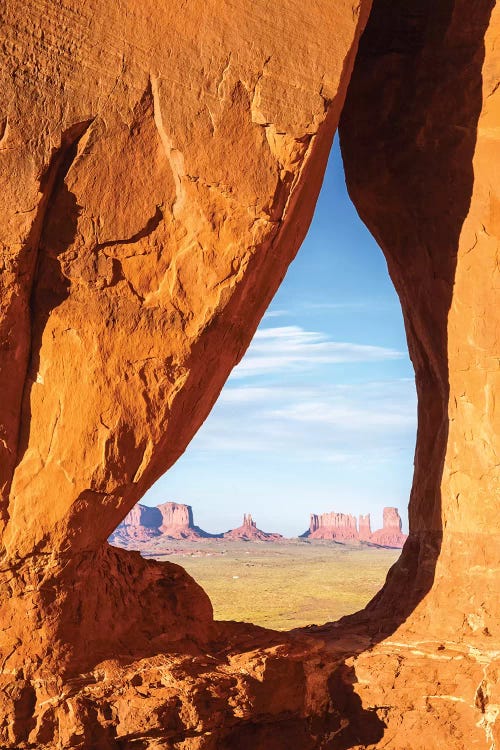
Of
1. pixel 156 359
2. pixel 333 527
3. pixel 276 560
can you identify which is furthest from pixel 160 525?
pixel 156 359

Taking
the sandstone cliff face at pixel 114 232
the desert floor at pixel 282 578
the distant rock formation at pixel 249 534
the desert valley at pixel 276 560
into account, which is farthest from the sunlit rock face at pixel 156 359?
the distant rock formation at pixel 249 534

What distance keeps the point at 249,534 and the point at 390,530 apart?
47.6 feet

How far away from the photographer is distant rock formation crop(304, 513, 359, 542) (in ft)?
282

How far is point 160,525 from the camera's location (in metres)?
87.1

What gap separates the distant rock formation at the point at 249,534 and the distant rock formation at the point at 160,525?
2.51 meters

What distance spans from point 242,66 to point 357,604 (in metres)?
22.9

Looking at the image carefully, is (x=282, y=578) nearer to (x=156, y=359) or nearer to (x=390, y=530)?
(x=156, y=359)

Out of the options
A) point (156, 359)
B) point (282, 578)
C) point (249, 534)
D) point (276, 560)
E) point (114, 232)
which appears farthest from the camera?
point (249, 534)

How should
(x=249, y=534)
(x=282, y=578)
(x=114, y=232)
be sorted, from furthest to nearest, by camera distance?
(x=249, y=534) < (x=282, y=578) < (x=114, y=232)

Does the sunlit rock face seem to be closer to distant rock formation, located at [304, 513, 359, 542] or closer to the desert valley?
the desert valley

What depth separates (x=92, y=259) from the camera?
18.1 feet

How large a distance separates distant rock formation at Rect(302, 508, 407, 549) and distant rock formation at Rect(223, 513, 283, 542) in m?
5.69

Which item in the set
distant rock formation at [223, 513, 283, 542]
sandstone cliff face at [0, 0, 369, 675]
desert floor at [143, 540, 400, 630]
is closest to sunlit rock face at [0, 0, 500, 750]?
sandstone cliff face at [0, 0, 369, 675]

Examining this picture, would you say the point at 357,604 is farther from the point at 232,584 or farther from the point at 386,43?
the point at 386,43
